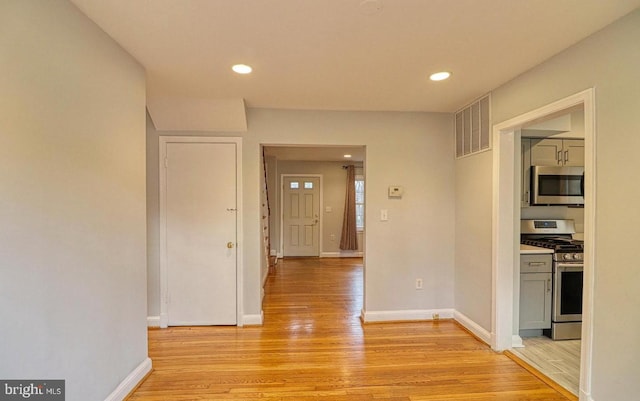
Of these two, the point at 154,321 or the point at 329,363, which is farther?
the point at 154,321

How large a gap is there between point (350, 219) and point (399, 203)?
154 inches

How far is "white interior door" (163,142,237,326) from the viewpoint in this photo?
3.14m

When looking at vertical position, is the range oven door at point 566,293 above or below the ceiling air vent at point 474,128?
below

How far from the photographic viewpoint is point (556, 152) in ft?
10.9

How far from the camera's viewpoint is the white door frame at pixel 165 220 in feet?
10.2

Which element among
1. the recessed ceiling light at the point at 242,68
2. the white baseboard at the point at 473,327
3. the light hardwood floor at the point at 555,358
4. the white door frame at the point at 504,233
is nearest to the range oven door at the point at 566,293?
the light hardwood floor at the point at 555,358

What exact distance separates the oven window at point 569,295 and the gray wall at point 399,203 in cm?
102

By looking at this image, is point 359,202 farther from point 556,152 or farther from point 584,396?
point 584,396

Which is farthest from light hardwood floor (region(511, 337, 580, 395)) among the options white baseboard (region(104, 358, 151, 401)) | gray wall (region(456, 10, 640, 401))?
white baseboard (region(104, 358, 151, 401))

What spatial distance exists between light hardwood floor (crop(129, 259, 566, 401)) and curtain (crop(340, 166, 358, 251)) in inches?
143

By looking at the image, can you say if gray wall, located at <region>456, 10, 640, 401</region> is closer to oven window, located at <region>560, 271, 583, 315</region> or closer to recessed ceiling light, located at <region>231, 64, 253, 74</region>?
oven window, located at <region>560, 271, 583, 315</region>

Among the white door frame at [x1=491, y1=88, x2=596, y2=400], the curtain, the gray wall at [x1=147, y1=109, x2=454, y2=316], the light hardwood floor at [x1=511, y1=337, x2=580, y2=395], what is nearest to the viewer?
the light hardwood floor at [x1=511, y1=337, x2=580, y2=395]

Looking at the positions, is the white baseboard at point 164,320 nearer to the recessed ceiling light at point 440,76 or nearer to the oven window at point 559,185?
the recessed ceiling light at point 440,76

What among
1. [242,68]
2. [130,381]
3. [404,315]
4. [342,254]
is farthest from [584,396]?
[342,254]
